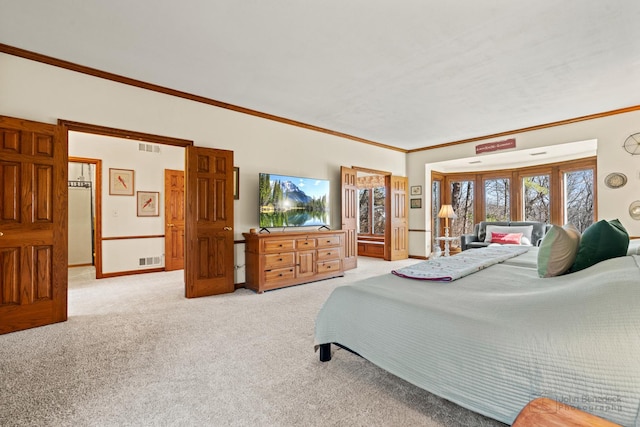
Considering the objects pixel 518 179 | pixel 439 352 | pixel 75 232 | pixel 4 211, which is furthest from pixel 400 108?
pixel 75 232

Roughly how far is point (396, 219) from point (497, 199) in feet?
8.60

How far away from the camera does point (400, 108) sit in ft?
14.4

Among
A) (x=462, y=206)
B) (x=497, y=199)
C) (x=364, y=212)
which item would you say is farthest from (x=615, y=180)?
(x=364, y=212)

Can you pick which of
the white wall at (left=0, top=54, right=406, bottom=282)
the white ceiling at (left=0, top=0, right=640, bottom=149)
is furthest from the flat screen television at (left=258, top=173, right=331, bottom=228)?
the white ceiling at (left=0, top=0, right=640, bottom=149)

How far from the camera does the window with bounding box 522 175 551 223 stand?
6387 millimetres

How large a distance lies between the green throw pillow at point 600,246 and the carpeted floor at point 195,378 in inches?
47.2

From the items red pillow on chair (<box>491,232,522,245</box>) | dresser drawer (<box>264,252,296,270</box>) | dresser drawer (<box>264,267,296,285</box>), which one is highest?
red pillow on chair (<box>491,232,522,245</box>)

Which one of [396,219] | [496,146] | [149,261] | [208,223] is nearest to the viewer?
[208,223]

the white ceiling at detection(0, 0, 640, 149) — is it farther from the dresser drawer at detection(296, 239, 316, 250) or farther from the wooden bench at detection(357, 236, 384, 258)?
the wooden bench at detection(357, 236, 384, 258)

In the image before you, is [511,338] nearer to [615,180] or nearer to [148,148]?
[615,180]

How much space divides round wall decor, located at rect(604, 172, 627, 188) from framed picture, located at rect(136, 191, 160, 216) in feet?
25.1

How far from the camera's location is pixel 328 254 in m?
4.89

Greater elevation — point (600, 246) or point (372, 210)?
point (372, 210)

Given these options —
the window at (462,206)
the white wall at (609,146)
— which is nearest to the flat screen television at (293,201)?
the white wall at (609,146)
